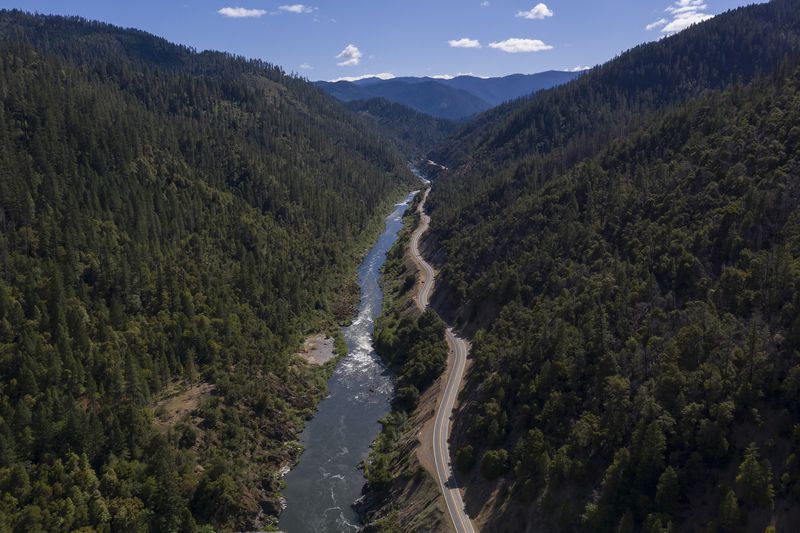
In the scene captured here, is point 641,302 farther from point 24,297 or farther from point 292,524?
point 24,297

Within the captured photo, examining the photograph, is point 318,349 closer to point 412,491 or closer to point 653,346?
point 412,491

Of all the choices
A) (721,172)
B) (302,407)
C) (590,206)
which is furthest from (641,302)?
(302,407)

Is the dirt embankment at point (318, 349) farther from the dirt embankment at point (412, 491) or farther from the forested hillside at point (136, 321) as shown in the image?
the dirt embankment at point (412, 491)

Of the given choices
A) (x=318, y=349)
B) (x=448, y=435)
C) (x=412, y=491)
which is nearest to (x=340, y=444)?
(x=448, y=435)

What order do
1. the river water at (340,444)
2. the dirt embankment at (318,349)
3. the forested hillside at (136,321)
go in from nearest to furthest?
1. the forested hillside at (136,321)
2. the river water at (340,444)
3. the dirt embankment at (318,349)

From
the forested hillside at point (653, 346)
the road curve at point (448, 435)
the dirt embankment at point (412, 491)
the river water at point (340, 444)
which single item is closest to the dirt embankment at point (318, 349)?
the river water at point (340, 444)

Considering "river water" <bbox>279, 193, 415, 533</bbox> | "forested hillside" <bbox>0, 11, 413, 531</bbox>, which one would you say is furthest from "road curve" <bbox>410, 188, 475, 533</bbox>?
"forested hillside" <bbox>0, 11, 413, 531</bbox>
